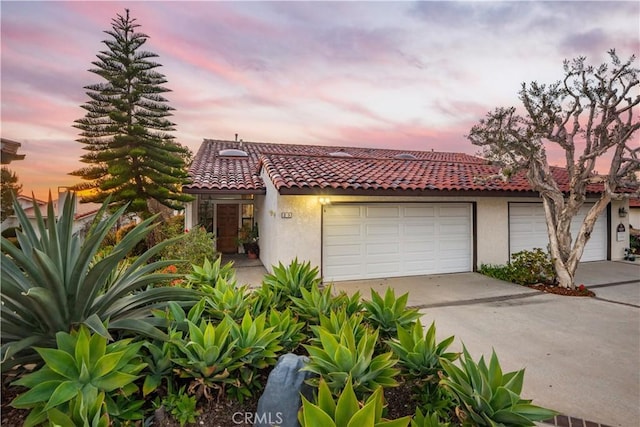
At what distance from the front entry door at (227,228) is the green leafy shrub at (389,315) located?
1144 centimetres

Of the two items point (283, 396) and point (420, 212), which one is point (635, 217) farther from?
point (283, 396)

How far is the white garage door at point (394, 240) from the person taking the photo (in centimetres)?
945

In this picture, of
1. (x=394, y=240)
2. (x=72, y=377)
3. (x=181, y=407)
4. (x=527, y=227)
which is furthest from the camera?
(x=527, y=227)

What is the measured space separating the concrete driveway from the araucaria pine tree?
7.54m

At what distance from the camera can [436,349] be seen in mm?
2703

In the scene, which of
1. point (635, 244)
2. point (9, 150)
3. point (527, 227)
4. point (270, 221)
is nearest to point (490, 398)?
point (270, 221)

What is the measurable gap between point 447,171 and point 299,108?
21.1 feet

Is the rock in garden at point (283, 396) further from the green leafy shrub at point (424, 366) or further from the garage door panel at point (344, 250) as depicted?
the garage door panel at point (344, 250)

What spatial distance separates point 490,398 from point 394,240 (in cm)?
797

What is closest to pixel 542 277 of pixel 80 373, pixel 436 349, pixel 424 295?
pixel 424 295

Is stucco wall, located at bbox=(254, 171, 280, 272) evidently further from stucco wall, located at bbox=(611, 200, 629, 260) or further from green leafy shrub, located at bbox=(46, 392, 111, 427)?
stucco wall, located at bbox=(611, 200, 629, 260)

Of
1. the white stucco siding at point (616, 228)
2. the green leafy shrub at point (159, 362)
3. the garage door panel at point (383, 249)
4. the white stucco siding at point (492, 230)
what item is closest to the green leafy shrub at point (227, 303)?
the green leafy shrub at point (159, 362)

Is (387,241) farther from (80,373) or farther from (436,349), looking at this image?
(80,373)

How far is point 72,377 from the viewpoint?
200 cm
